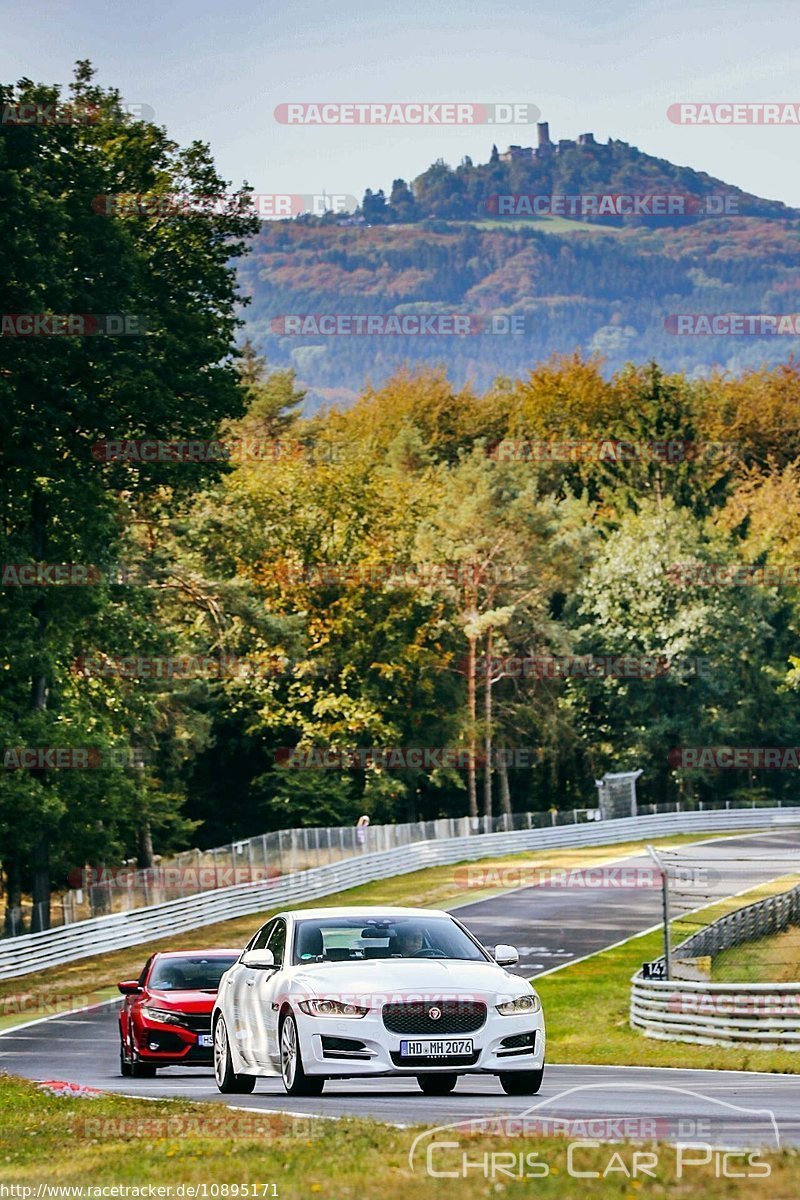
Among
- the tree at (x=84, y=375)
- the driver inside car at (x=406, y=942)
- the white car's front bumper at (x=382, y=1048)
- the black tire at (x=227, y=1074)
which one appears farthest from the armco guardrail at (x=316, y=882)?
the white car's front bumper at (x=382, y=1048)

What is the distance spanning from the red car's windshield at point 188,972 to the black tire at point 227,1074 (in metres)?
4.18

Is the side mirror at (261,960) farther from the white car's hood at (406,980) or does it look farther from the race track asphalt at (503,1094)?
the race track asphalt at (503,1094)

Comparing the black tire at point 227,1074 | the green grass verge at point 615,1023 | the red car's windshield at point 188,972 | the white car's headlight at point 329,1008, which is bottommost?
the green grass verge at point 615,1023

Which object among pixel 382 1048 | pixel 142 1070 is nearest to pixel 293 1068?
pixel 382 1048

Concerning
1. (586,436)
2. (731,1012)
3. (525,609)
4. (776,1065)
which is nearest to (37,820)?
(731,1012)

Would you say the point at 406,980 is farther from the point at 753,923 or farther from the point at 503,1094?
the point at 753,923

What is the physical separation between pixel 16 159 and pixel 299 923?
30.1m

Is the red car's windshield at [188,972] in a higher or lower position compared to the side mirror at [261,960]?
lower

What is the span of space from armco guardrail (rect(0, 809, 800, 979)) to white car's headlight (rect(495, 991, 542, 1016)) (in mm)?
29871

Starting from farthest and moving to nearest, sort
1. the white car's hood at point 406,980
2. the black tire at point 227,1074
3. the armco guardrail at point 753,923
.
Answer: the armco guardrail at point 753,923 < the black tire at point 227,1074 < the white car's hood at point 406,980

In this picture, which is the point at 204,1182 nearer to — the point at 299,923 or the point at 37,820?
the point at 299,923

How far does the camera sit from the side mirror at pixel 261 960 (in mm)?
14914

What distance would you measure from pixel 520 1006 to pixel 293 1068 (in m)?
1.74

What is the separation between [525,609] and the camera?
87.6 m
